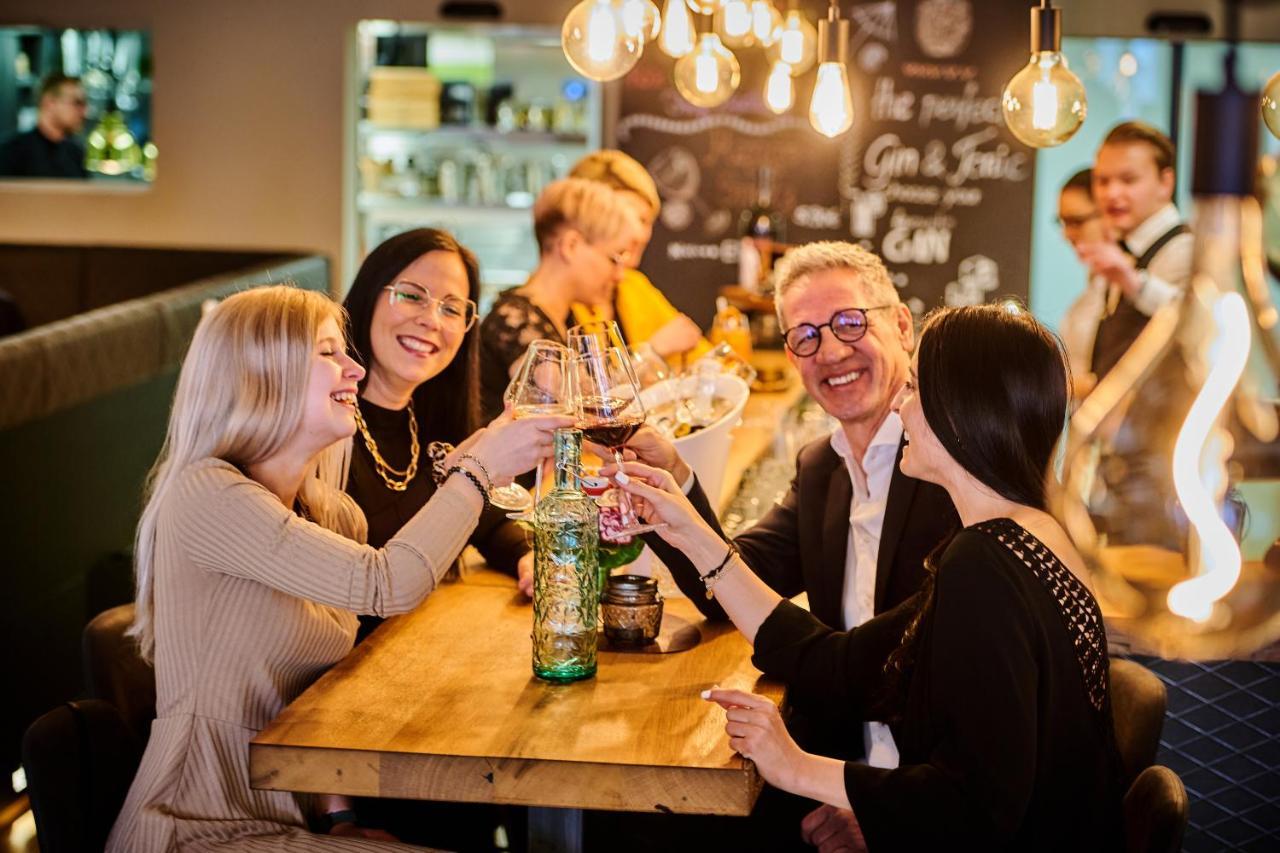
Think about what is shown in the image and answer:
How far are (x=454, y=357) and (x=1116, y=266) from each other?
2726 mm

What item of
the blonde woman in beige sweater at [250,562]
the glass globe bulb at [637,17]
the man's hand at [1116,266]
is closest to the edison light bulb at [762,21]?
the glass globe bulb at [637,17]

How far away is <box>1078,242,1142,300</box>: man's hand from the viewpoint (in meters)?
4.88

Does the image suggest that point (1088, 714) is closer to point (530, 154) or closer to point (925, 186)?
point (925, 186)

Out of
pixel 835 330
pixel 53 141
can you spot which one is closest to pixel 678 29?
pixel 835 330

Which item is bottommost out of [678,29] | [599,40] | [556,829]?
[556,829]

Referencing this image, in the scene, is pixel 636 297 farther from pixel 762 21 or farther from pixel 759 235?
pixel 762 21

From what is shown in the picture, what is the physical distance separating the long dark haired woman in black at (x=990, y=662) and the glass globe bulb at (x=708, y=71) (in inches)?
56.0

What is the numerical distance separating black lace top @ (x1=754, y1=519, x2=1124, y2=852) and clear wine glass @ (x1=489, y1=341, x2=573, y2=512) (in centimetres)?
66

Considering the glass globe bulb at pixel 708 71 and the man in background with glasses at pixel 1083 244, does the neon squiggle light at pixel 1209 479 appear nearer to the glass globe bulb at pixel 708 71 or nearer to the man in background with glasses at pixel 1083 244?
the man in background with glasses at pixel 1083 244

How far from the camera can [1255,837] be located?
271 centimetres

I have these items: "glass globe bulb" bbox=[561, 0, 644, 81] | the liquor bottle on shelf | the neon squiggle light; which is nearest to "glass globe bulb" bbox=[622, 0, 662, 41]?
"glass globe bulb" bbox=[561, 0, 644, 81]

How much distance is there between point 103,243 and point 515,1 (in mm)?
2779

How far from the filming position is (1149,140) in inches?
198

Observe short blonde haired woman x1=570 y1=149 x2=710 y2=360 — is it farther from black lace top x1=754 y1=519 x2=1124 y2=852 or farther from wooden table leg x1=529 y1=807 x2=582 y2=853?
black lace top x1=754 y1=519 x2=1124 y2=852
